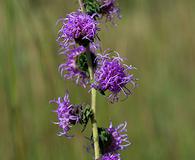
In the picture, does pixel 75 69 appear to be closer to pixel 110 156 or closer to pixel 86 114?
pixel 86 114

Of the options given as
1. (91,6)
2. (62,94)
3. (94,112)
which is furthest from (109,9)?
(62,94)

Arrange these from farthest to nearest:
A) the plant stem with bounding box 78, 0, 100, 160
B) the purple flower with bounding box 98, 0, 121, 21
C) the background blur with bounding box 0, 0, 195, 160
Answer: the background blur with bounding box 0, 0, 195, 160, the purple flower with bounding box 98, 0, 121, 21, the plant stem with bounding box 78, 0, 100, 160

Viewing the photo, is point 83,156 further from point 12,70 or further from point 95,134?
point 95,134

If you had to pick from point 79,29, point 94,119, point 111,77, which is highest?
point 79,29

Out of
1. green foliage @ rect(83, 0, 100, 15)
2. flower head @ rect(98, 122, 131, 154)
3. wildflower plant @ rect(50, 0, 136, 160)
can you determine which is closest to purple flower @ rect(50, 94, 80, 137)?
wildflower plant @ rect(50, 0, 136, 160)

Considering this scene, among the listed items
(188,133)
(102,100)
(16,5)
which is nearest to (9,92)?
(16,5)

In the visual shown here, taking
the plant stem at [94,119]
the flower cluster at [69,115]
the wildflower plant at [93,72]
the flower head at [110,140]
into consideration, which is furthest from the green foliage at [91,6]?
the flower head at [110,140]

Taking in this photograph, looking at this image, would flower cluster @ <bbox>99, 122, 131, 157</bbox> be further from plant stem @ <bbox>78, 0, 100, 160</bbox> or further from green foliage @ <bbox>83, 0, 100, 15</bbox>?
green foliage @ <bbox>83, 0, 100, 15</bbox>
